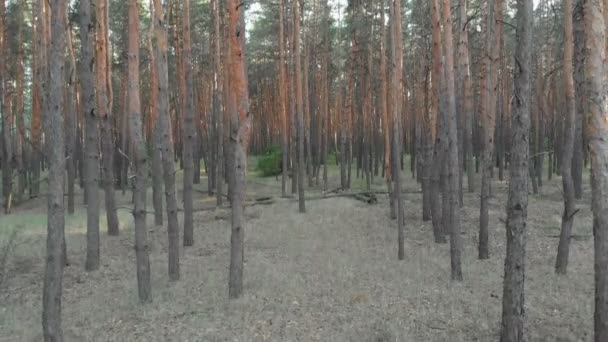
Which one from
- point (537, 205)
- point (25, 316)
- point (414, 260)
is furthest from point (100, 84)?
point (537, 205)

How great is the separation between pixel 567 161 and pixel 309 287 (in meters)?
6.03

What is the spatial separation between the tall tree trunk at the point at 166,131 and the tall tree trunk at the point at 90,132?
Answer: 4.94 feet

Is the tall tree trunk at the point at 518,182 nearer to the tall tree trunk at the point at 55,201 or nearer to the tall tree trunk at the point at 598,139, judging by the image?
the tall tree trunk at the point at 598,139

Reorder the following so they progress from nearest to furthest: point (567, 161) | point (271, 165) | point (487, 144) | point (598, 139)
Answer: point (598, 139) → point (567, 161) → point (487, 144) → point (271, 165)

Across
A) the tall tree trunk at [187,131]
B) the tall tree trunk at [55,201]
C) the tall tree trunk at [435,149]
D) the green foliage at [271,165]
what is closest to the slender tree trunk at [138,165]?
the tall tree trunk at [55,201]

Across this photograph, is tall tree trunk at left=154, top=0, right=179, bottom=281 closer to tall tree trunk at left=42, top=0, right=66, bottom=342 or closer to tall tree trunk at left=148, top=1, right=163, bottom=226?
tall tree trunk at left=148, top=1, right=163, bottom=226

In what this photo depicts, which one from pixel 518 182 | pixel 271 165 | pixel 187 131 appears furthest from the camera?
pixel 271 165

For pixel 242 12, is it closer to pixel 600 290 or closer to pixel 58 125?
pixel 58 125

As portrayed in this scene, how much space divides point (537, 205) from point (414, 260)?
8.43 metres

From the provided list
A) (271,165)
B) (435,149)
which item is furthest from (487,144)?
(271,165)

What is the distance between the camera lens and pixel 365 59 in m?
27.1

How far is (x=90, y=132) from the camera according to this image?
10555 millimetres

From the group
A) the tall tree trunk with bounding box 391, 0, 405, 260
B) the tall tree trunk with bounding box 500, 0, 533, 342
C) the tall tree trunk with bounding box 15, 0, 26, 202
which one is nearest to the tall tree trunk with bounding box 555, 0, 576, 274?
the tall tree trunk with bounding box 391, 0, 405, 260

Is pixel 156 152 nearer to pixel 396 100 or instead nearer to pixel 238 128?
pixel 238 128
